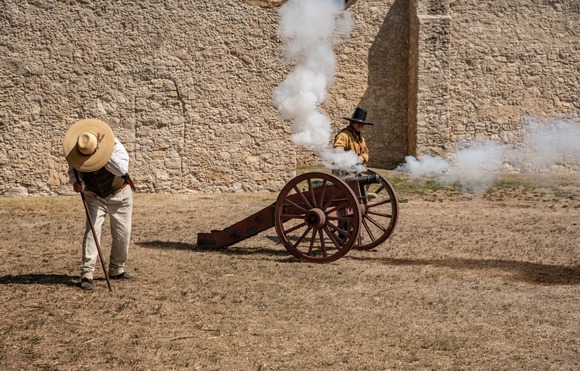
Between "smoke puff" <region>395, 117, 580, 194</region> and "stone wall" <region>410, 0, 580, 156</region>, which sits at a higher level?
"stone wall" <region>410, 0, 580, 156</region>

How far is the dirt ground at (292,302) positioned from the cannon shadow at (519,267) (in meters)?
0.02

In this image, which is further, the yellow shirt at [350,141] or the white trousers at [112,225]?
the yellow shirt at [350,141]

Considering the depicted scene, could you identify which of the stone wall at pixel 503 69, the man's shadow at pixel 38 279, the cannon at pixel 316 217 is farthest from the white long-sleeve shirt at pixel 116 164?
the stone wall at pixel 503 69

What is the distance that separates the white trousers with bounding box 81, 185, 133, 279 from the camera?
249 inches

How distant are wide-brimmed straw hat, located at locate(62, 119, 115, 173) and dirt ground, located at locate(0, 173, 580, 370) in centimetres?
94

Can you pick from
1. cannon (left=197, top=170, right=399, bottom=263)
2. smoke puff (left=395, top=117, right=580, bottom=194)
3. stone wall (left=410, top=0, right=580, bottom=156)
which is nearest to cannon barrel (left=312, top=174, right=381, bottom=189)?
cannon (left=197, top=170, right=399, bottom=263)

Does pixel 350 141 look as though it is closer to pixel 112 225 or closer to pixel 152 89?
pixel 112 225

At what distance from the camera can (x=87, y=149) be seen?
20.0ft

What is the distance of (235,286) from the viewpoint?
642 cm

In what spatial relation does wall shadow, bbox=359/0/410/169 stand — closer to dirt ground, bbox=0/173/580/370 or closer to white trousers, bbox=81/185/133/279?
dirt ground, bbox=0/173/580/370

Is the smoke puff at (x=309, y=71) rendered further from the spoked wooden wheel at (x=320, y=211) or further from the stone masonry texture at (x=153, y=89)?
the spoked wooden wheel at (x=320, y=211)

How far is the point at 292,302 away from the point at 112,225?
1618 mm

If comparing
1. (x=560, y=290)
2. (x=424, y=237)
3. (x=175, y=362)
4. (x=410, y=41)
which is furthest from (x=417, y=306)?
(x=410, y=41)

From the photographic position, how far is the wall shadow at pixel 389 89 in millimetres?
17000
